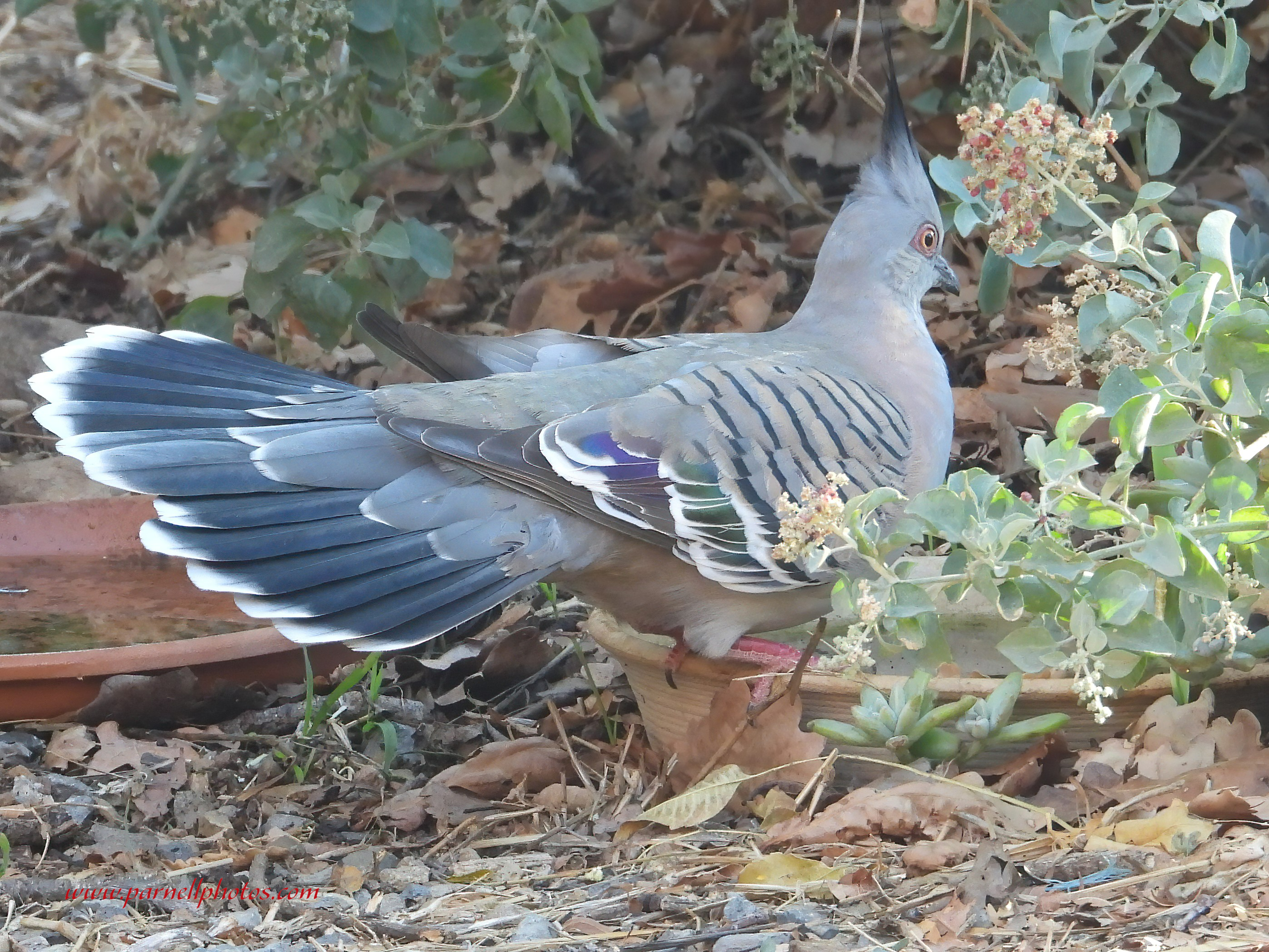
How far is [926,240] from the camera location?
12.3 ft

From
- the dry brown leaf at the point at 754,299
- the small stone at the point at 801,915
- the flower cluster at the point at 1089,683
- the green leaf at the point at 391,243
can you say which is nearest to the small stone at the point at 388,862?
the small stone at the point at 801,915

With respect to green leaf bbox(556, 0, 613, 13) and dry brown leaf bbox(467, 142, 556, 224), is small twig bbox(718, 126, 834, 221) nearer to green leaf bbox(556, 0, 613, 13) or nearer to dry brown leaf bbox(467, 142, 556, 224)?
dry brown leaf bbox(467, 142, 556, 224)

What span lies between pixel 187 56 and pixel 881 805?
344cm

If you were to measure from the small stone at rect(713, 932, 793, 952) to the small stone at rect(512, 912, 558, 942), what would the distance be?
272 millimetres

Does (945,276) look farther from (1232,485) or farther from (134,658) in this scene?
(134,658)

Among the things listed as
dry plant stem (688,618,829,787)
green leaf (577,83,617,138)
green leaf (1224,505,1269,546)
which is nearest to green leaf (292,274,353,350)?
green leaf (577,83,617,138)

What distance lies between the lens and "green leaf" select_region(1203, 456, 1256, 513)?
2.32m

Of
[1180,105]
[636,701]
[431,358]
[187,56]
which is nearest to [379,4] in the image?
[431,358]

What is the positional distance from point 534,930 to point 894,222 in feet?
6.57

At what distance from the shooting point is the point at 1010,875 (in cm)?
231

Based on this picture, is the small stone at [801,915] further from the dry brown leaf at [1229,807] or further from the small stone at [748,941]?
the dry brown leaf at [1229,807]

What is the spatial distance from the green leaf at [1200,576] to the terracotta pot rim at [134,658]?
180 cm

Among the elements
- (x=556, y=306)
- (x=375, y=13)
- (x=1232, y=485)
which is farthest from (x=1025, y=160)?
(x=556, y=306)

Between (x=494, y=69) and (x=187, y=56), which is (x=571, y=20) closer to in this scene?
(x=494, y=69)
